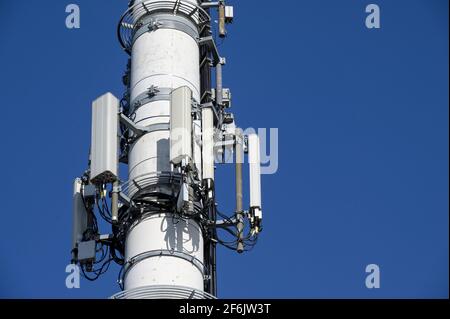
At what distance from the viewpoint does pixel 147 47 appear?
209 ft

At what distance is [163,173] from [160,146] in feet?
3.86

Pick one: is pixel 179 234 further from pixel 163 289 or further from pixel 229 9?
pixel 229 9

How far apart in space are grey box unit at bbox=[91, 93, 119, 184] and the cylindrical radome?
177 cm

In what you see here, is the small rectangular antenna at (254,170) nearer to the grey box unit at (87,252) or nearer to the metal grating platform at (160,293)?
the metal grating platform at (160,293)

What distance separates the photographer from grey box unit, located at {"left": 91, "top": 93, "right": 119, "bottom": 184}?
58.4 m

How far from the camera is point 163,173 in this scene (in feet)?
196

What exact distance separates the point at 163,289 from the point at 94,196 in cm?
575

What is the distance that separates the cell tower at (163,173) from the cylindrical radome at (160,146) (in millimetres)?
37

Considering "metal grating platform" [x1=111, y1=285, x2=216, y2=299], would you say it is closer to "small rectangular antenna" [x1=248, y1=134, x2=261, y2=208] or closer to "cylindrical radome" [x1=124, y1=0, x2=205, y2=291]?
"cylindrical radome" [x1=124, y1=0, x2=205, y2=291]

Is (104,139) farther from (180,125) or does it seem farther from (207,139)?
(207,139)

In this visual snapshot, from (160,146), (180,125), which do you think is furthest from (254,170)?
(180,125)
